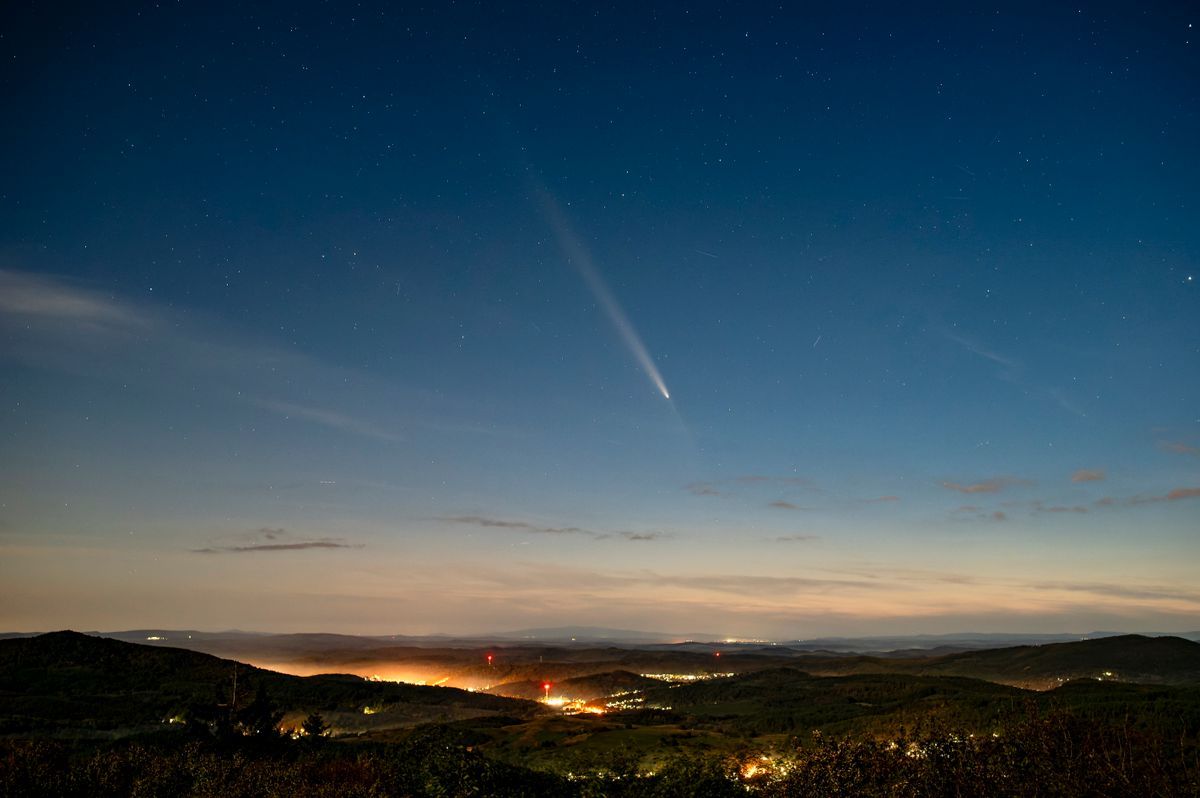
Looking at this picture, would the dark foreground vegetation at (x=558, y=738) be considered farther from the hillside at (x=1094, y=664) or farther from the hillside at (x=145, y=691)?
the hillside at (x=1094, y=664)

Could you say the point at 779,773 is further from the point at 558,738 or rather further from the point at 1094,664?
the point at 1094,664

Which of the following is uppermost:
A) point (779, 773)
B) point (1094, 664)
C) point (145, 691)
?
point (779, 773)

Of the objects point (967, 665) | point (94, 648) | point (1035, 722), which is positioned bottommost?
point (967, 665)

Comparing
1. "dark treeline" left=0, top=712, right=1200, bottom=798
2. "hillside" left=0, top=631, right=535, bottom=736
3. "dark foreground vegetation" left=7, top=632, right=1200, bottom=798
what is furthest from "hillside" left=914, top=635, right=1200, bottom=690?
"dark treeline" left=0, top=712, right=1200, bottom=798

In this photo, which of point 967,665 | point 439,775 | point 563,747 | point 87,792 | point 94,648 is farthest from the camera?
point 967,665

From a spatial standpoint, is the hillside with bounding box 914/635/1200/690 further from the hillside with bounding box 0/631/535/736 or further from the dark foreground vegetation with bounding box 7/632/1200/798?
the hillside with bounding box 0/631/535/736

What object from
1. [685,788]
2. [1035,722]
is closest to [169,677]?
[685,788]

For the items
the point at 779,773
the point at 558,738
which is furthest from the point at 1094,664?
the point at 779,773

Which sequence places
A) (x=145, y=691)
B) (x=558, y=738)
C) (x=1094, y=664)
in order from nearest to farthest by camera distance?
(x=558, y=738) < (x=145, y=691) < (x=1094, y=664)

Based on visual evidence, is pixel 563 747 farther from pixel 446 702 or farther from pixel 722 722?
pixel 446 702
